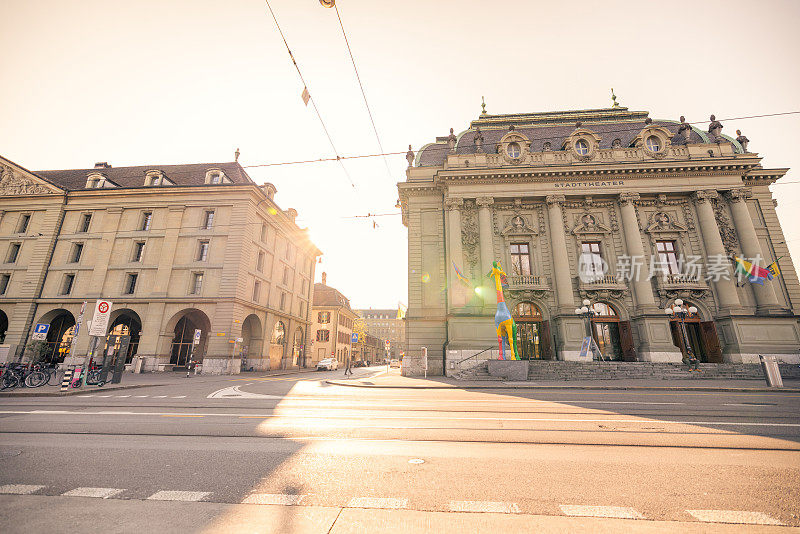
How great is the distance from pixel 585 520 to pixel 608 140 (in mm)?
32169

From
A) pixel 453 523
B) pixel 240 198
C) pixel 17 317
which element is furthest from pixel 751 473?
pixel 17 317

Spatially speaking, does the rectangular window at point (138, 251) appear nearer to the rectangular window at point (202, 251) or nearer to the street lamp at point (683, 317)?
the rectangular window at point (202, 251)

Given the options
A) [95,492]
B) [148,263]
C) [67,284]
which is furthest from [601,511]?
[67,284]

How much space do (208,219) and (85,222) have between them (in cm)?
1259

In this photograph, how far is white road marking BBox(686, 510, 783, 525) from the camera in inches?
119

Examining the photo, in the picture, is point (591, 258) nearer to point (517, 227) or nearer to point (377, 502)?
point (517, 227)

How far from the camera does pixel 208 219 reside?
31.2 meters

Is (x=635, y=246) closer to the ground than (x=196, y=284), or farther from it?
farther from it

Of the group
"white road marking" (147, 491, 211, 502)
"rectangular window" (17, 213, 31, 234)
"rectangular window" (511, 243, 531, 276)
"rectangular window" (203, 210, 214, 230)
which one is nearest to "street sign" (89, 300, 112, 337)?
"white road marking" (147, 491, 211, 502)

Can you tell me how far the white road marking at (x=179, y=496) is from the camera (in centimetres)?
348

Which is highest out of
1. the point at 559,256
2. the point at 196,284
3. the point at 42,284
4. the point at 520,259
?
the point at 520,259

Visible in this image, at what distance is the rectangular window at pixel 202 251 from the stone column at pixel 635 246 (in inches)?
1373

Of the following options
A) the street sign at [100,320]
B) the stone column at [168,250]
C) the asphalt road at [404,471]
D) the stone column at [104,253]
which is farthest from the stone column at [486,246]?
the stone column at [104,253]

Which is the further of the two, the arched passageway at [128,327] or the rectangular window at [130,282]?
the arched passageway at [128,327]
